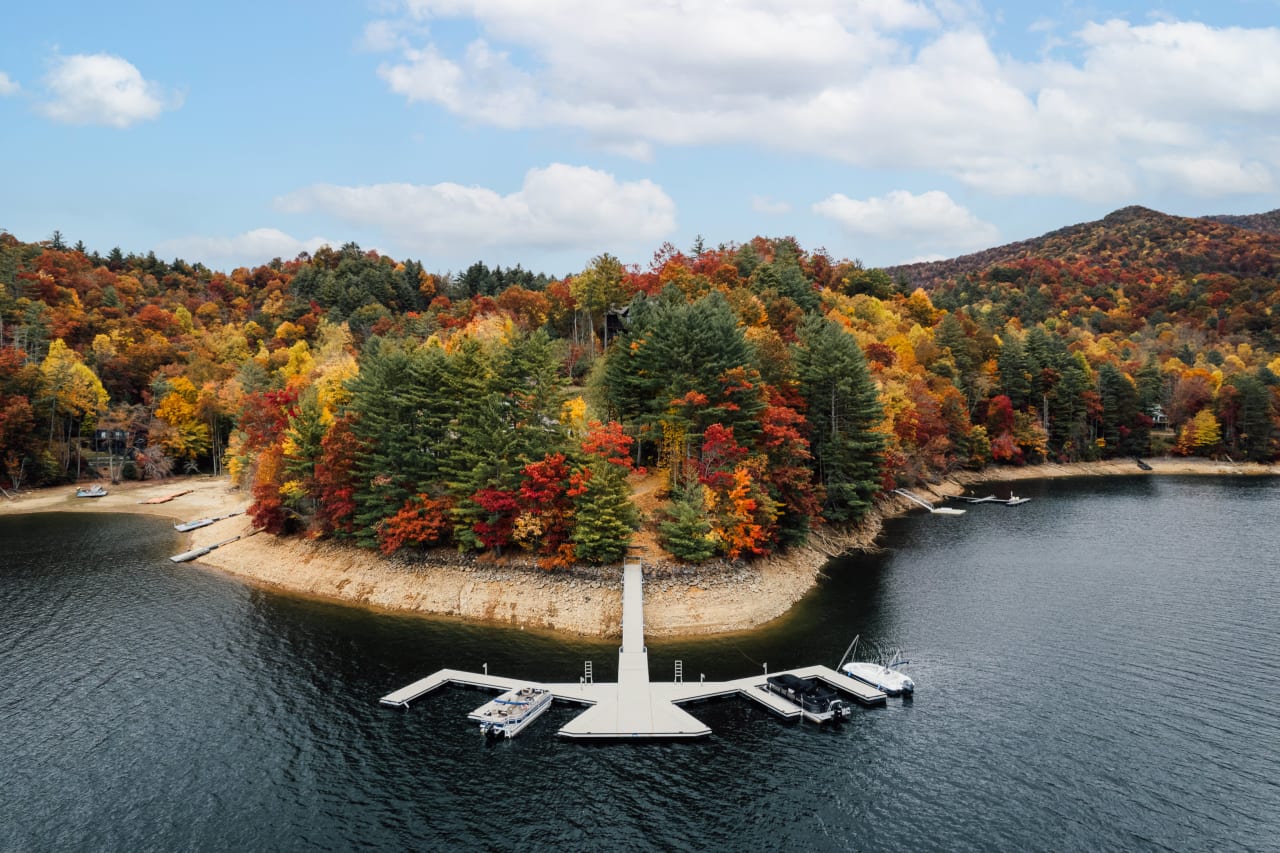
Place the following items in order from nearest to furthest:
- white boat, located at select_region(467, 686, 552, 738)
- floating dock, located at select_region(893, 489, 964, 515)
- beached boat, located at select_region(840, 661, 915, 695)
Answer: white boat, located at select_region(467, 686, 552, 738) < beached boat, located at select_region(840, 661, 915, 695) < floating dock, located at select_region(893, 489, 964, 515)

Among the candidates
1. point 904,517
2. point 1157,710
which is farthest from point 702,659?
point 904,517

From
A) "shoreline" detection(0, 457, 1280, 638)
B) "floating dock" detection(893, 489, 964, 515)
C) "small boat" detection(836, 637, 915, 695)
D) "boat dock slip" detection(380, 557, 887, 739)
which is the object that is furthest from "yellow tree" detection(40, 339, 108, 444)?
"floating dock" detection(893, 489, 964, 515)

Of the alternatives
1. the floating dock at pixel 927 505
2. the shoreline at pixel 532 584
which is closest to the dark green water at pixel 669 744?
the shoreline at pixel 532 584

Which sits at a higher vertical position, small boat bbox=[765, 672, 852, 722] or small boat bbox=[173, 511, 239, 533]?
small boat bbox=[173, 511, 239, 533]

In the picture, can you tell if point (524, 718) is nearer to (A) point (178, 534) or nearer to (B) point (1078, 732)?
(B) point (1078, 732)

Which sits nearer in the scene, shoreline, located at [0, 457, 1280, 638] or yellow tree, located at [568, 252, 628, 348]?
shoreline, located at [0, 457, 1280, 638]

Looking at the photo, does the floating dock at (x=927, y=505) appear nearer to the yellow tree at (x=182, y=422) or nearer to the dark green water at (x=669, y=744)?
the dark green water at (x=669, y=744)

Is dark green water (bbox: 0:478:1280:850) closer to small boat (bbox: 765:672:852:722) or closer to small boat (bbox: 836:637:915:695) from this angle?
small boat (bbox: 765:672:852:722)
